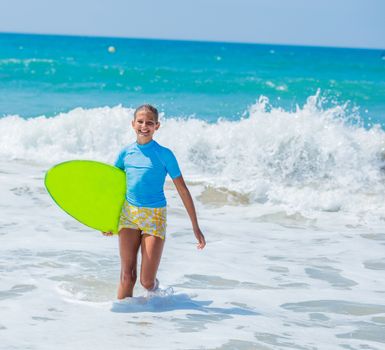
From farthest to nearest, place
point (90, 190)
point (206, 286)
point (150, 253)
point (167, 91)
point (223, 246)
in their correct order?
point (167, 91)
point (223, 246)
point (206, 286)
point (90, 190)
point (150, 253)

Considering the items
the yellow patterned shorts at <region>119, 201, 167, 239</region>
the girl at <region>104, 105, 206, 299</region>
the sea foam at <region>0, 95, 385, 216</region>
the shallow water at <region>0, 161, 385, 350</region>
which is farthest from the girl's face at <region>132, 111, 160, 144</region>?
the sea foam at <region>0, 95, 385, 216</region>

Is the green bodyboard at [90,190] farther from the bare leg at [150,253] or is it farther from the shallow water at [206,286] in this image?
the shallow water at [206,286]

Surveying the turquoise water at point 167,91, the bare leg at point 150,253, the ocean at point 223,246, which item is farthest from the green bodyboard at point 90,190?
the turquoise water at point 167,91

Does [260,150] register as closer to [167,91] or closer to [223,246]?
[223,246]

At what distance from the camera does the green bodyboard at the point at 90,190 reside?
461 cm

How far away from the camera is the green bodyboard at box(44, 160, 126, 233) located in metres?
4.61

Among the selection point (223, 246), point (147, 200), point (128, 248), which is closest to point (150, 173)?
point (147, 200)

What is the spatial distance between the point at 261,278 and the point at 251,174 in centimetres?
497

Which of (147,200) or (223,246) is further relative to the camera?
(223,246)

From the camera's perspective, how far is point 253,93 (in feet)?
83.4

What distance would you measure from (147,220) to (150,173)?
284 mm

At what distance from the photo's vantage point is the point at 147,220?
439 centimetres

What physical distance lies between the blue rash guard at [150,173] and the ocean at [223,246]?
674 millimetres

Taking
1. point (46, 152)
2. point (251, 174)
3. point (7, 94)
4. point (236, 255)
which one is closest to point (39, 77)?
point (7, 94)
